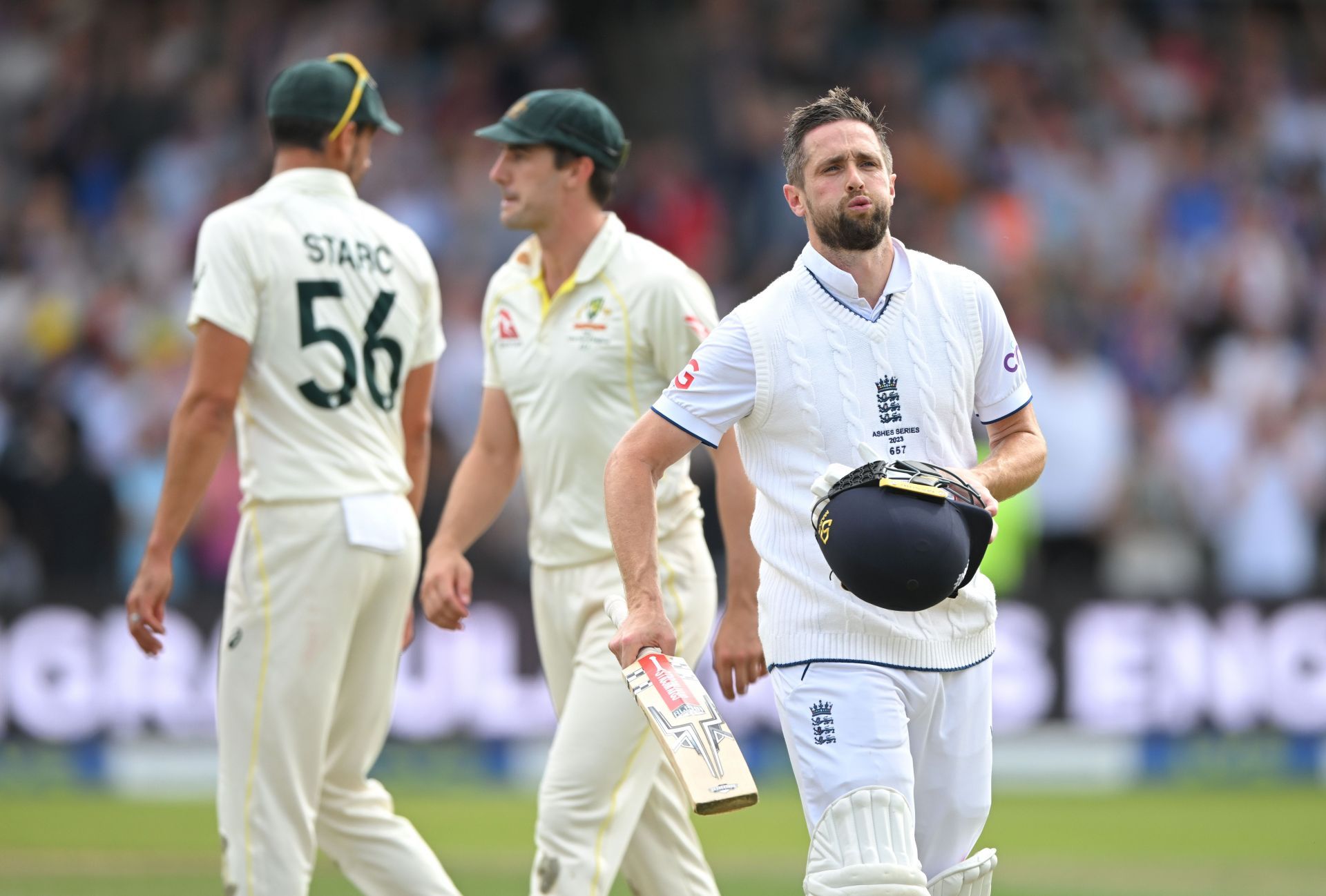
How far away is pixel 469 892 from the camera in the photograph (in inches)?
352

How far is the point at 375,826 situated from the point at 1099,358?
973cm

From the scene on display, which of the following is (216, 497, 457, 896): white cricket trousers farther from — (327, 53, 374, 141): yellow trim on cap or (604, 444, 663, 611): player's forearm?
(604, 444, 663, 611): player's forearm

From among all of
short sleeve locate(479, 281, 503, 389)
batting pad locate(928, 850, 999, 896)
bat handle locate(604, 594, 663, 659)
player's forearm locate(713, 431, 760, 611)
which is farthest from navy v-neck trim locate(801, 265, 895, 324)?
short sleeve locate(479, 281, 503, 389)

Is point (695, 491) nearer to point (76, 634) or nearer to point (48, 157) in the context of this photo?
point (76, 634)

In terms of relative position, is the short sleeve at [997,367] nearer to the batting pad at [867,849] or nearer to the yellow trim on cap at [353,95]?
the batting pad at [867,849]

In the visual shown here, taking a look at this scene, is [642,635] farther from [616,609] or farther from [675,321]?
[675,321]

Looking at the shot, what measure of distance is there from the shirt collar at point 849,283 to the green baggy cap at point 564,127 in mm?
1638

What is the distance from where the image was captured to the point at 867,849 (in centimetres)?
487

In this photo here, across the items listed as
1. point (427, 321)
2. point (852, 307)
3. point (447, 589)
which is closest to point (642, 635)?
point (852, 307)

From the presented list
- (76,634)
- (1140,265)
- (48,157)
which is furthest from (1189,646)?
(48,157)

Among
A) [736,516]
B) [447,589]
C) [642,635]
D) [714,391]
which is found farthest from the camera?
[447,589]

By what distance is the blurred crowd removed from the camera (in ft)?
45.5

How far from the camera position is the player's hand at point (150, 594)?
242 inches

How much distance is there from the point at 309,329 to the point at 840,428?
2.06 m
